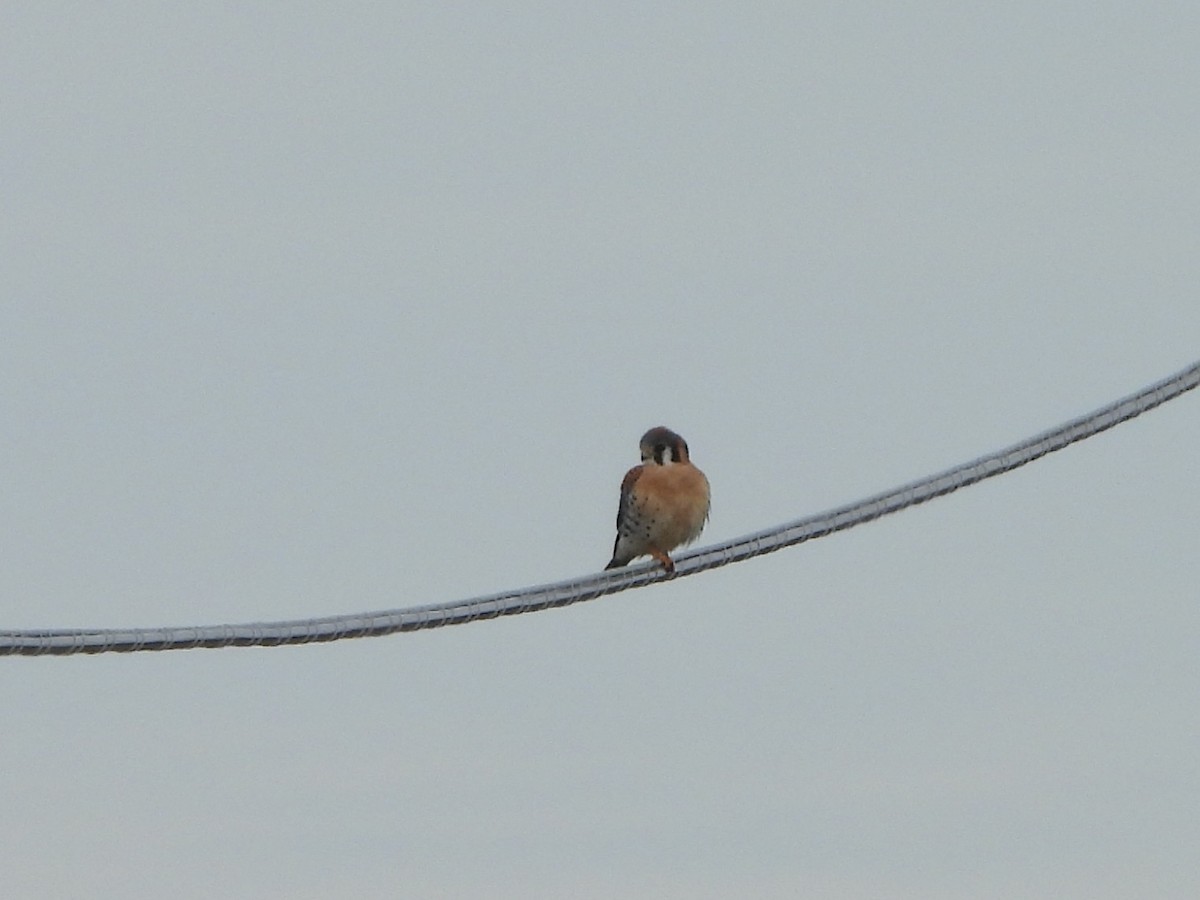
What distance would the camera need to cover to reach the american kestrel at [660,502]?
1138 centimetres

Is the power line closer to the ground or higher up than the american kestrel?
closer to the ground

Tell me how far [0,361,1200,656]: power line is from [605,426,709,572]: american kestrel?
194 cm

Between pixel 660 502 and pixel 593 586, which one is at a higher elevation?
pixel 660 502

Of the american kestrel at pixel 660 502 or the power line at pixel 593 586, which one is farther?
the american kestrel at pixel 660 502

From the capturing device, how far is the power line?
6629 mm

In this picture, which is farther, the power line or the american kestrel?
the american kestrel

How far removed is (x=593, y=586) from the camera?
314 inches

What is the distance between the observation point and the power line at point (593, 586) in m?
6.63

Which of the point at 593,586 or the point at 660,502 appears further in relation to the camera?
the point at 660,502

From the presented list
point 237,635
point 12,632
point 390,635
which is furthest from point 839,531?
point 12,632

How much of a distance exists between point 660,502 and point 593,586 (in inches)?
135

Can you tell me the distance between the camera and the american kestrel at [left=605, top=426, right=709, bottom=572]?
1138 cm

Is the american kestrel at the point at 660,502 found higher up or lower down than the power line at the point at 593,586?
higher up

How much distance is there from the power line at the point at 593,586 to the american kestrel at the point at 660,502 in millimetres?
1937
